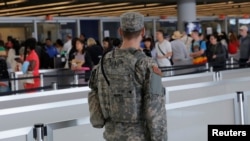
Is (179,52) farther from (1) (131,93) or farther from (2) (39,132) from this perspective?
(1) (131,93)

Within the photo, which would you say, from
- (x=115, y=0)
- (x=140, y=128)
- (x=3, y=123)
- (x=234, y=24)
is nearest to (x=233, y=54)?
(x=115, y=0)

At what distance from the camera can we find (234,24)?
34.2 metres

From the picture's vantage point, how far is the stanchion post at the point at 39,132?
3627 millimetres

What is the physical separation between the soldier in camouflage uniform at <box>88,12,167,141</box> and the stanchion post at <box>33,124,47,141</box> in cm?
59

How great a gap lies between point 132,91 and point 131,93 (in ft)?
0.05

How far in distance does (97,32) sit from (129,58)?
22968mm

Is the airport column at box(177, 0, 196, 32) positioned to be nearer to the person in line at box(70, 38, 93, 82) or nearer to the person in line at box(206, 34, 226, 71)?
the person in line at box(206, 34, 226, 71)

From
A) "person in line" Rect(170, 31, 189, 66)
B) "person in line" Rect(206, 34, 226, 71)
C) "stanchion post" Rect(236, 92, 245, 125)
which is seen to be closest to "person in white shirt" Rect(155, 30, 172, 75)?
"person in line" Rect(170, 31, 189, 66)

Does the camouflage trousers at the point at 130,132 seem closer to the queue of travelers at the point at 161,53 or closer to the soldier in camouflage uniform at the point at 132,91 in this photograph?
the soldier in camouflage uniform at the point at 132,91

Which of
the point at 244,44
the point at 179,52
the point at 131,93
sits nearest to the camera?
the point at 131,93

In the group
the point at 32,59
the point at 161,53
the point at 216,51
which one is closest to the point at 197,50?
the point at 216,51

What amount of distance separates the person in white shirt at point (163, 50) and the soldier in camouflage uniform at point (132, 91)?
287 inches

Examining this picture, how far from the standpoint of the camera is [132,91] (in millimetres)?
3176

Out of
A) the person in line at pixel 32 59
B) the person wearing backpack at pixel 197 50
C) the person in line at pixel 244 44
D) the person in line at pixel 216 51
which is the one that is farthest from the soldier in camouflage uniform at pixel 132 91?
the person in line at pixel 216 51
